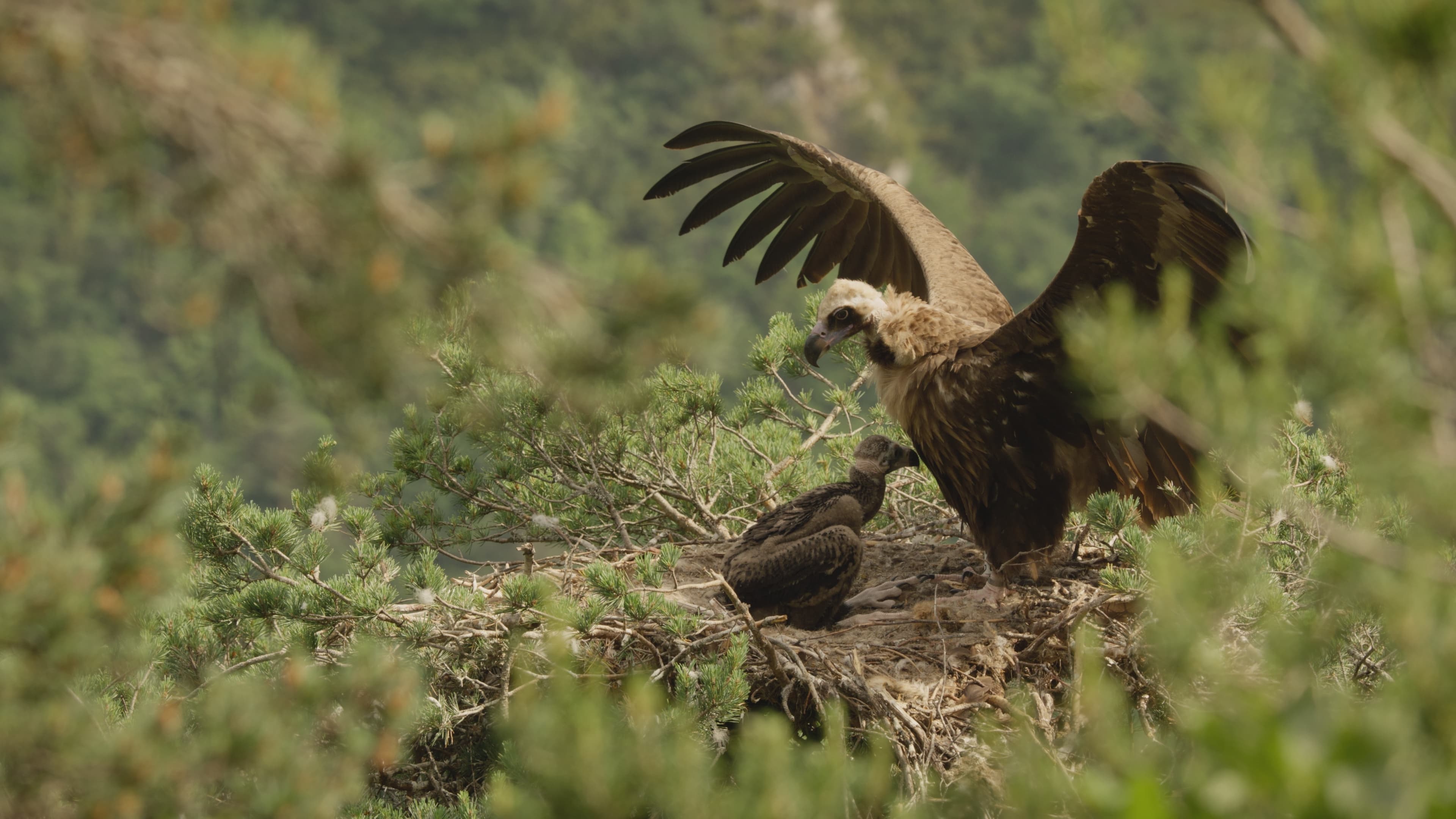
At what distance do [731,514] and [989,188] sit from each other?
54166mm

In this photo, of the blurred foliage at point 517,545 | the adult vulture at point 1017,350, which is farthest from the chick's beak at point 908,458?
the blurred foliage at point 517,545

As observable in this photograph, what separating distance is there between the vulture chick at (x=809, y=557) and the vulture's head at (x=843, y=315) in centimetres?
54

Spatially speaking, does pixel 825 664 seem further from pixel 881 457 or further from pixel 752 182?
pixel 752 182

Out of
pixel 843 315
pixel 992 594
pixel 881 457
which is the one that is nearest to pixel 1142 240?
pixel 843 315

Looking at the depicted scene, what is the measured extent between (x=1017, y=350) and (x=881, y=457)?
37.0 inches

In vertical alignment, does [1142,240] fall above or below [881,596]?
above

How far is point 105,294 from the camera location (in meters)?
41.5

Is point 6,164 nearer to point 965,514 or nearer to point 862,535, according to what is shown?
point 965,514

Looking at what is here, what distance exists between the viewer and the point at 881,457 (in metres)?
5.02

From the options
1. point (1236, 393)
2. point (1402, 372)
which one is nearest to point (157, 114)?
point (1236, 393)

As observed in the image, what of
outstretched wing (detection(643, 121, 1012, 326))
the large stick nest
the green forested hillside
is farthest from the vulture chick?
the green forested hillside

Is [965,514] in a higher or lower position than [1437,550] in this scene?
lower

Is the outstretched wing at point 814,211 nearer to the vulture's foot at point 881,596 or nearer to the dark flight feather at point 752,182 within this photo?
the dark flight feather at point 752,182

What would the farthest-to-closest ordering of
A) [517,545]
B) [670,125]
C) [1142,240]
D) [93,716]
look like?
[670,125], [517,545], [1142,240], [93,716]
